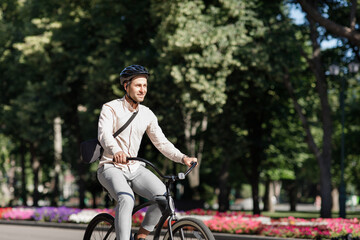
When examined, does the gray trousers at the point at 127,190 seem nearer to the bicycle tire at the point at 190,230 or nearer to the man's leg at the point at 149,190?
the man's leg at the point at 149,190

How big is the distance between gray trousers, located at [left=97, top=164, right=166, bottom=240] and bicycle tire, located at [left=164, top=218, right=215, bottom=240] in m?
0.36

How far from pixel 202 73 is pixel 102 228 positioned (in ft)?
44.4

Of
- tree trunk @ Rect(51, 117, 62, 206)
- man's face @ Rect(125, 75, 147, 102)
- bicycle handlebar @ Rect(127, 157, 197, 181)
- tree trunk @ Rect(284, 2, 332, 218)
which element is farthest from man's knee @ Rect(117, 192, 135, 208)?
tree trunk @ Rect(51, 117, 62, 206)

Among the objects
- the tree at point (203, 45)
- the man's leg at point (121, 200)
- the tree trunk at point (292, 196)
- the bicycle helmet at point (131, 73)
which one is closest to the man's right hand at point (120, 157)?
the man's leg at point (121, 200)

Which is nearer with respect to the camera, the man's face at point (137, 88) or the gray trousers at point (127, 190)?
the gray trousers at point (127, 190)

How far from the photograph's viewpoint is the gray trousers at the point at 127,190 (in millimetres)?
4855

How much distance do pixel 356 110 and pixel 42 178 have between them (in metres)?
30.9

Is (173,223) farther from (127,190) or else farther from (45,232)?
(45,232)

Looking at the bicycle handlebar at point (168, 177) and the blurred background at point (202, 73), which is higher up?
the blurred background at point (202, 73)

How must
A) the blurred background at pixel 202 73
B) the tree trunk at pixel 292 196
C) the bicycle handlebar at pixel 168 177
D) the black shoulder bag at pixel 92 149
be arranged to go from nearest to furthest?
the bicycle handlebar at pixel 168 177 < the black shoulder bag at pixel 92 149 < the blurred background at pixel 202 73 < the tree trunk at pixel 292 196

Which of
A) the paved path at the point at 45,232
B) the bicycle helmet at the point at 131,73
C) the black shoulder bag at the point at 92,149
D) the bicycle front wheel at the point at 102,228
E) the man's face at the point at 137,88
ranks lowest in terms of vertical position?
the paved path at the point at 45,232

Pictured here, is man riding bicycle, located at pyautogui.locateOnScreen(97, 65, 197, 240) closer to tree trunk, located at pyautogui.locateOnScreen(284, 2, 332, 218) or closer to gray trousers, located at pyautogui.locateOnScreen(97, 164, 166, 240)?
gray trousers, located at pyautogui.locateOnScreen(97, 164, 166, 240)

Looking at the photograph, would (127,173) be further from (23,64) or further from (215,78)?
(23,64)

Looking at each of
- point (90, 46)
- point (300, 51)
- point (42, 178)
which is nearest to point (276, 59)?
point (300, 51)
